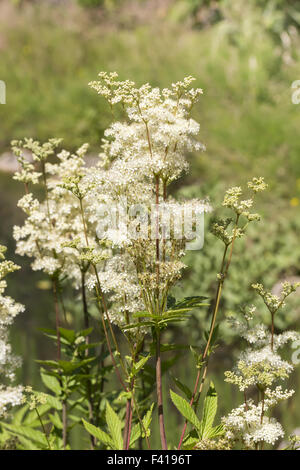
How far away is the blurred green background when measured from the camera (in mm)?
3871

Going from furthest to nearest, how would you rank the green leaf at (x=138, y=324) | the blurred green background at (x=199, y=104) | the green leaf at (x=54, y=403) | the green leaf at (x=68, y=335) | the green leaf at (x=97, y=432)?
the blurred green background at (x=199, y=104), the green leaf at (x=54, y=403), the green leaf at (x=68, y=335), the green leaf at (x=97, y=432), the green leaf at (x=138, y=324)

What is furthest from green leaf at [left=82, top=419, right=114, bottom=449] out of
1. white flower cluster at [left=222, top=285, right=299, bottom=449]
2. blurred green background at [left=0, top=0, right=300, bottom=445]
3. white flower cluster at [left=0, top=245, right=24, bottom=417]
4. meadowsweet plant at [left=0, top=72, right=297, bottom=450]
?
blurred green background at [left=0, top=0, right=300, bottom=445]

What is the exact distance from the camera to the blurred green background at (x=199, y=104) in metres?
3.87

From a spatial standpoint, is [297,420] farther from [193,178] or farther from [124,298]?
[193,178]

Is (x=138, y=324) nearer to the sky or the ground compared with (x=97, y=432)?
nearer to the sky

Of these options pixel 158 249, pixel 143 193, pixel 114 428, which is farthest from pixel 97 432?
pixel 143 193

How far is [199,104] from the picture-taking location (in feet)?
20.0

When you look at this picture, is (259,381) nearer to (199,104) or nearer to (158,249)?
(158,249)

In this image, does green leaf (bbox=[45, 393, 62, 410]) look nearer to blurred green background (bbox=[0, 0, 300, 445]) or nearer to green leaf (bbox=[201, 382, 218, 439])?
green leaf (bbox=[201, 382, 218, 439])

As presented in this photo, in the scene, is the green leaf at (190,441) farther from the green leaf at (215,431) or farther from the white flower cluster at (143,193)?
the white flower cluster at (143,193)

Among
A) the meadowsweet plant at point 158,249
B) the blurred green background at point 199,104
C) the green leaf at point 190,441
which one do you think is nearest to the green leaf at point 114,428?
the meadowsweet plant at point 158,249

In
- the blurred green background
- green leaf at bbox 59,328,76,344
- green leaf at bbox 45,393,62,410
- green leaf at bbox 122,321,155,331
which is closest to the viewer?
green leaf at bbox 122,321,155,331

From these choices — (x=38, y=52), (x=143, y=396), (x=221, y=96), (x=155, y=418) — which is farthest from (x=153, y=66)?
(x=143, y=396)

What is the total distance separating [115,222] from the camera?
1379 mm
